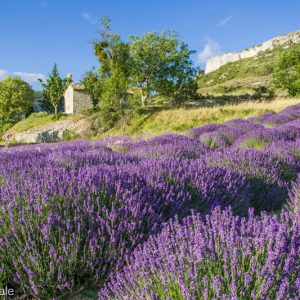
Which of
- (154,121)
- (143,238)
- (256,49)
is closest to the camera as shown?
(143,238)

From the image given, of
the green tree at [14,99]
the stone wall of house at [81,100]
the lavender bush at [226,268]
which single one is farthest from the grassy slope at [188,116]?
the green tree at [14,99]

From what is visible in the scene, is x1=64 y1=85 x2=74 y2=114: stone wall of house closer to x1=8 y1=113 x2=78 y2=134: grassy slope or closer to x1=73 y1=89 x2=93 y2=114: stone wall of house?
x1=73 y1=89 x2=93 y2=114: stone wall of house

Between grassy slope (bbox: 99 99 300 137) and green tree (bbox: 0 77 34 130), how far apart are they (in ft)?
78.7

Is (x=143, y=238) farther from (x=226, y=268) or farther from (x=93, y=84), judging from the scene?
(x=93, y=84)

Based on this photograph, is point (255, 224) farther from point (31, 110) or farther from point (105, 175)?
point (31, 110)

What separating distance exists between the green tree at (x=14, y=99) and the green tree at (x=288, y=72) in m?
30.7

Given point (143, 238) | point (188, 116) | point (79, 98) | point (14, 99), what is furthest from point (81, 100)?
point (143, 238)

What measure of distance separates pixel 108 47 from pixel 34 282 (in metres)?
26.8

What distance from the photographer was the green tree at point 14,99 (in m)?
43.2

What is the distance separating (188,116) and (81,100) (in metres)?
18.5

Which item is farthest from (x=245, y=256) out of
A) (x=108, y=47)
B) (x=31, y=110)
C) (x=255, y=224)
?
(x=31, y=110)

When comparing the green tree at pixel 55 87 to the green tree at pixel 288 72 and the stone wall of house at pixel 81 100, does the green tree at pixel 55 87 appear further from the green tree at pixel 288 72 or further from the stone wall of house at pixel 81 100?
the green tree at pixel 288 72

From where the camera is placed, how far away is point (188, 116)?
21469 mm

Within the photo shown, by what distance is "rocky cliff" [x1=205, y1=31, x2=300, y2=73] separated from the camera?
115 m
